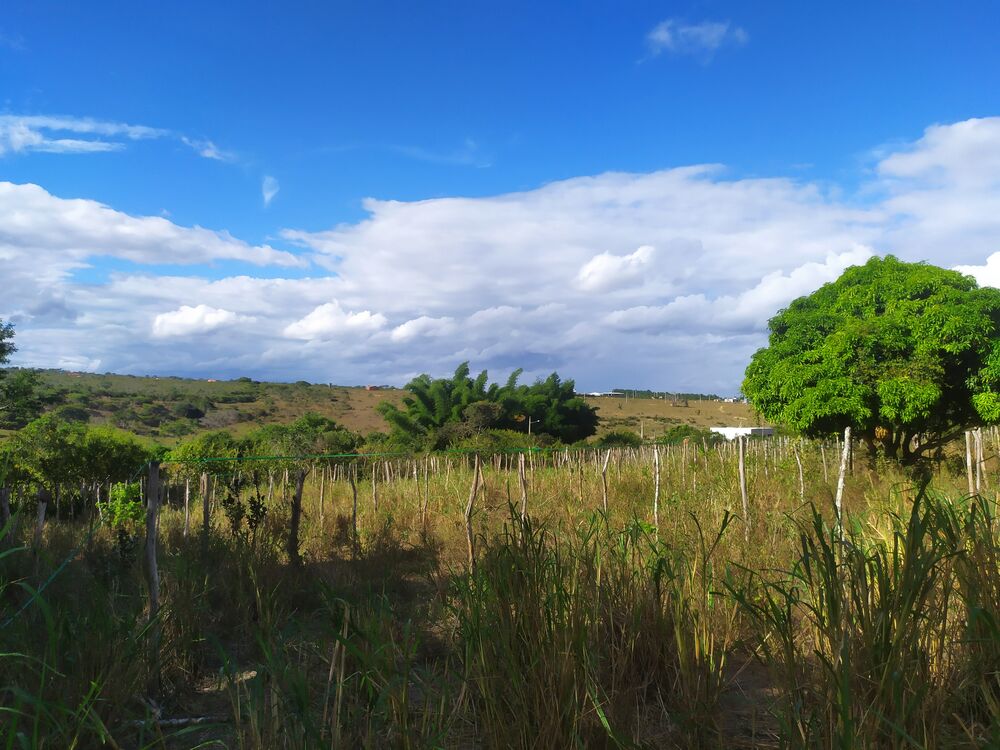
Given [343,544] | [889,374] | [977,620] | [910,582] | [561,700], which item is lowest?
[343,544]

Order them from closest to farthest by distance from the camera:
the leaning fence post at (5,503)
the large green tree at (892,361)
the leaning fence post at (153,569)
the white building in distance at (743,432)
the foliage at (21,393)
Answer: the leaning fence post at (153,569) < the leaning fence post at (5,503) < the large green tree at (892,361) < the foliage at (21,393) < the white building in distance at (743,432)

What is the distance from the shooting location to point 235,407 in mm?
50531

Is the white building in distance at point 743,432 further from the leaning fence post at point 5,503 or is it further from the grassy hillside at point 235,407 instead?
the leaning fence post at point 5,503

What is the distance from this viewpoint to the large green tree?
12305 millimetres

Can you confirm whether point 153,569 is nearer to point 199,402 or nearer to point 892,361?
point 892,361

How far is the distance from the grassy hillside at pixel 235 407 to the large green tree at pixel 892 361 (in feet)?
62.3

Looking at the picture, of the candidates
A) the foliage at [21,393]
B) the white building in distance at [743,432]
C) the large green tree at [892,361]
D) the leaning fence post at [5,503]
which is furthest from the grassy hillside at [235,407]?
the leaning fence post at [5,503]

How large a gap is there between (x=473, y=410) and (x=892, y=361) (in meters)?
16.5

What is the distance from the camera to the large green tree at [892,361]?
12.3 metres

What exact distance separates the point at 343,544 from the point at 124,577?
2.79m

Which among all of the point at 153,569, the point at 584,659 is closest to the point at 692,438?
the point at 153,569

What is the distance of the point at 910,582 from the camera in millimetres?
2102

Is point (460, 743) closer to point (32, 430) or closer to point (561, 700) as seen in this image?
point (561, 700)

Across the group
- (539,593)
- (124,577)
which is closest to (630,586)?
(539,593)
